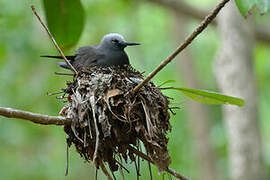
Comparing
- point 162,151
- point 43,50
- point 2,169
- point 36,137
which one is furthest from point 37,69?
point 162,151

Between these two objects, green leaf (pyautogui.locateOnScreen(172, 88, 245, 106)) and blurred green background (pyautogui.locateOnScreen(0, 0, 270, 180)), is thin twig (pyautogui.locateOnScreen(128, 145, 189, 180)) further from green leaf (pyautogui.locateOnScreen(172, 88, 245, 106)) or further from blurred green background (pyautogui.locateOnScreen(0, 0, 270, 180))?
blurred green background (pyautogui.locateOnScreen(0, 0, 270, 180))

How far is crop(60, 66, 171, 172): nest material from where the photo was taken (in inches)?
116

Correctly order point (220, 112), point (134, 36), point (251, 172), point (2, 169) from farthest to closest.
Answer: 1. point (220, 112)
2. point (134, 36)
3. point (2, 169)
4. point (251, 172)

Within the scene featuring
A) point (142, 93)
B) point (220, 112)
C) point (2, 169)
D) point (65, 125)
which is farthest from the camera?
point (220, 112)

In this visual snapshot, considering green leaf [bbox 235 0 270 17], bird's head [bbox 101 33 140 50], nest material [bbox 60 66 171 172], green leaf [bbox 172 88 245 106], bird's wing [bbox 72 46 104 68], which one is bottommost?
nest material [bbox 60 66 171 172]

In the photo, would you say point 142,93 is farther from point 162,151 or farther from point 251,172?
point 251,172

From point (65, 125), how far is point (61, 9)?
1.04 m

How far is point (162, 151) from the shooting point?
9.77ft

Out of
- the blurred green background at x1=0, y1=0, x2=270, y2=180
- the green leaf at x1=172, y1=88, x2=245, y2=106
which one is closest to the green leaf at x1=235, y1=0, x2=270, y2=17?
the green leaf at x1=172, y1=88, x2=245, y2=106

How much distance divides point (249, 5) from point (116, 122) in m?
1.36

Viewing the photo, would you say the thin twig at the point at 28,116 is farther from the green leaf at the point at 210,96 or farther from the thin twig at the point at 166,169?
the green leaf at the point at 210,96

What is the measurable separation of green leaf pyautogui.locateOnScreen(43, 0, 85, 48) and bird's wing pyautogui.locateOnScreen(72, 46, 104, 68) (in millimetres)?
890

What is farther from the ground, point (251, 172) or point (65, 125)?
point (65, 125)

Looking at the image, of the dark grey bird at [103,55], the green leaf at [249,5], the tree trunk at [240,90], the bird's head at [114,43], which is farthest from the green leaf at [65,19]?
the tree trunk at [240,90]
